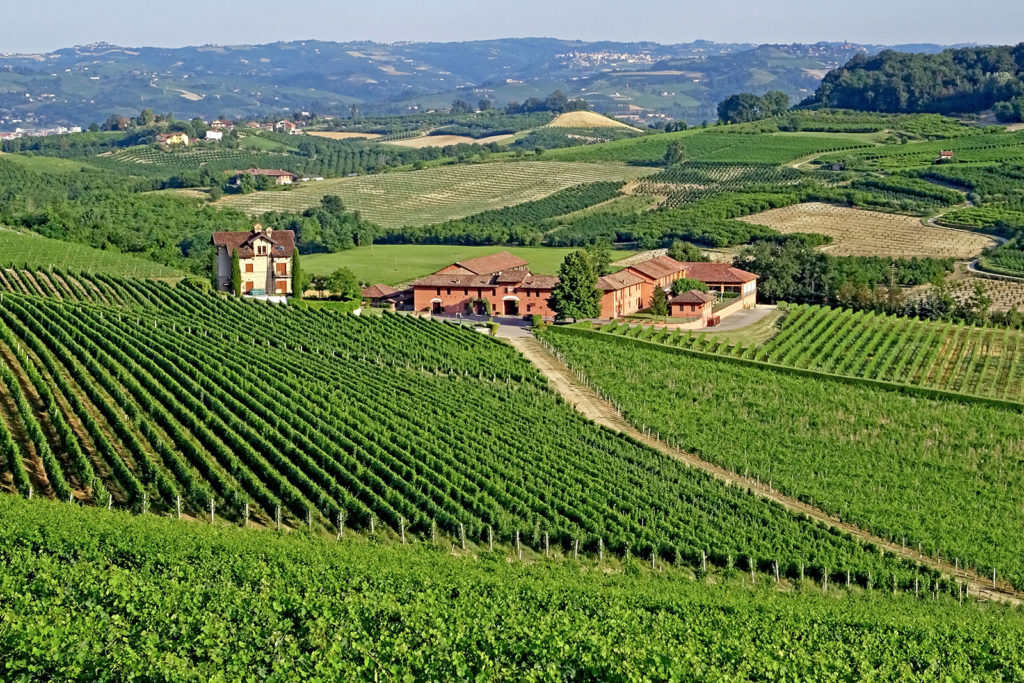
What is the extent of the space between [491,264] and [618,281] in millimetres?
9408

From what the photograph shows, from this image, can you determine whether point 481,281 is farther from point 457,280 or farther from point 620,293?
point 620,293

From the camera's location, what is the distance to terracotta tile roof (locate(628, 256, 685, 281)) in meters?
83.5

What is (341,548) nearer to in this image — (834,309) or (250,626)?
(250,626)

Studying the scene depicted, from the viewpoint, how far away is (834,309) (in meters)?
83.2

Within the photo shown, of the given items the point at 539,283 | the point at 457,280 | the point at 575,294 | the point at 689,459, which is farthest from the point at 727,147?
the point at 689,459

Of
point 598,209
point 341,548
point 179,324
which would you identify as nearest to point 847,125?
point 598,209

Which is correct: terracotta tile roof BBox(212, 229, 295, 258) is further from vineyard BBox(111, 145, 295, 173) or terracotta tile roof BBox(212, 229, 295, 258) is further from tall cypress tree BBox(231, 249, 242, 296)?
vineyard BBox(111, 145, 295, 173)

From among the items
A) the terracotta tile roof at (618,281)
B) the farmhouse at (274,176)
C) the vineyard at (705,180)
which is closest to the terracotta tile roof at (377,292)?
the terracotta tile roof at (618,281)

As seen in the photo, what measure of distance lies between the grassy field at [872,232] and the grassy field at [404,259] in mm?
19929

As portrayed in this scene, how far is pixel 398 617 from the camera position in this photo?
27703 millimetres

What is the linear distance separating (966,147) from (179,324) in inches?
4488

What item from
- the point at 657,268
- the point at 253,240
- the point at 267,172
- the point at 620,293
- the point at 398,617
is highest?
the point at 398,617

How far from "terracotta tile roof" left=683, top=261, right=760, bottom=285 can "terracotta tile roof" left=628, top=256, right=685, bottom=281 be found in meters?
1.02

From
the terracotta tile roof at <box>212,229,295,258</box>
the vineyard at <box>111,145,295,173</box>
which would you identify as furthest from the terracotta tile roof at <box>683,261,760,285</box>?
the vineyard at <box>111,145,295,173</box>
